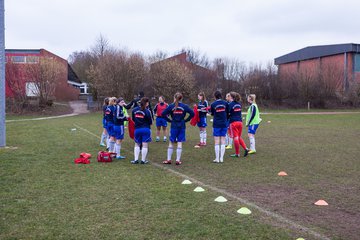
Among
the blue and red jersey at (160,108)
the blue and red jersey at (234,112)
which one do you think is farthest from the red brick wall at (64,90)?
the blue and red jersey at (234,112)

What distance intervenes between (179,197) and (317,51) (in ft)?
167

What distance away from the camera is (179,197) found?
697 cm

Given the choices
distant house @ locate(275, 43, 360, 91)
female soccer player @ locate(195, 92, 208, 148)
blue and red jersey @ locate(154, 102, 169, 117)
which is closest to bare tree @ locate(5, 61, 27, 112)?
blue and red jersey @ locate(154, 102, 169, 117)

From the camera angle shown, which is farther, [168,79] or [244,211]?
[168,79]

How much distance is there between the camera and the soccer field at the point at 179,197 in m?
5.25

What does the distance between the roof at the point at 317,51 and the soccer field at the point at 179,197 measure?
40631mm

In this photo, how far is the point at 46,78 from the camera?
3916 cm

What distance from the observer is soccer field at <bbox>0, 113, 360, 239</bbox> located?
17.2 feet

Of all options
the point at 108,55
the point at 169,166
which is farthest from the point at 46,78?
the point at 169,166

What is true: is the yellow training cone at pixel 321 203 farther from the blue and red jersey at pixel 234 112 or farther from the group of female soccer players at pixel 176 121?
the blue and red jersey at pixel 234 112

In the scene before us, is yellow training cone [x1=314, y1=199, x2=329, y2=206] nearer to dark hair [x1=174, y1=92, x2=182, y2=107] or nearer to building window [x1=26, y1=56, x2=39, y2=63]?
dark hair [x1=174, y1=92, x2=182, y2=107]

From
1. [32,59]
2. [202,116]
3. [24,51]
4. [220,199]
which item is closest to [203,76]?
[32,59]

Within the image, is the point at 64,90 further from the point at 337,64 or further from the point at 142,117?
the point at 142,117

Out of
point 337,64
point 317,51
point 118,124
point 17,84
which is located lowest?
point 118,124
